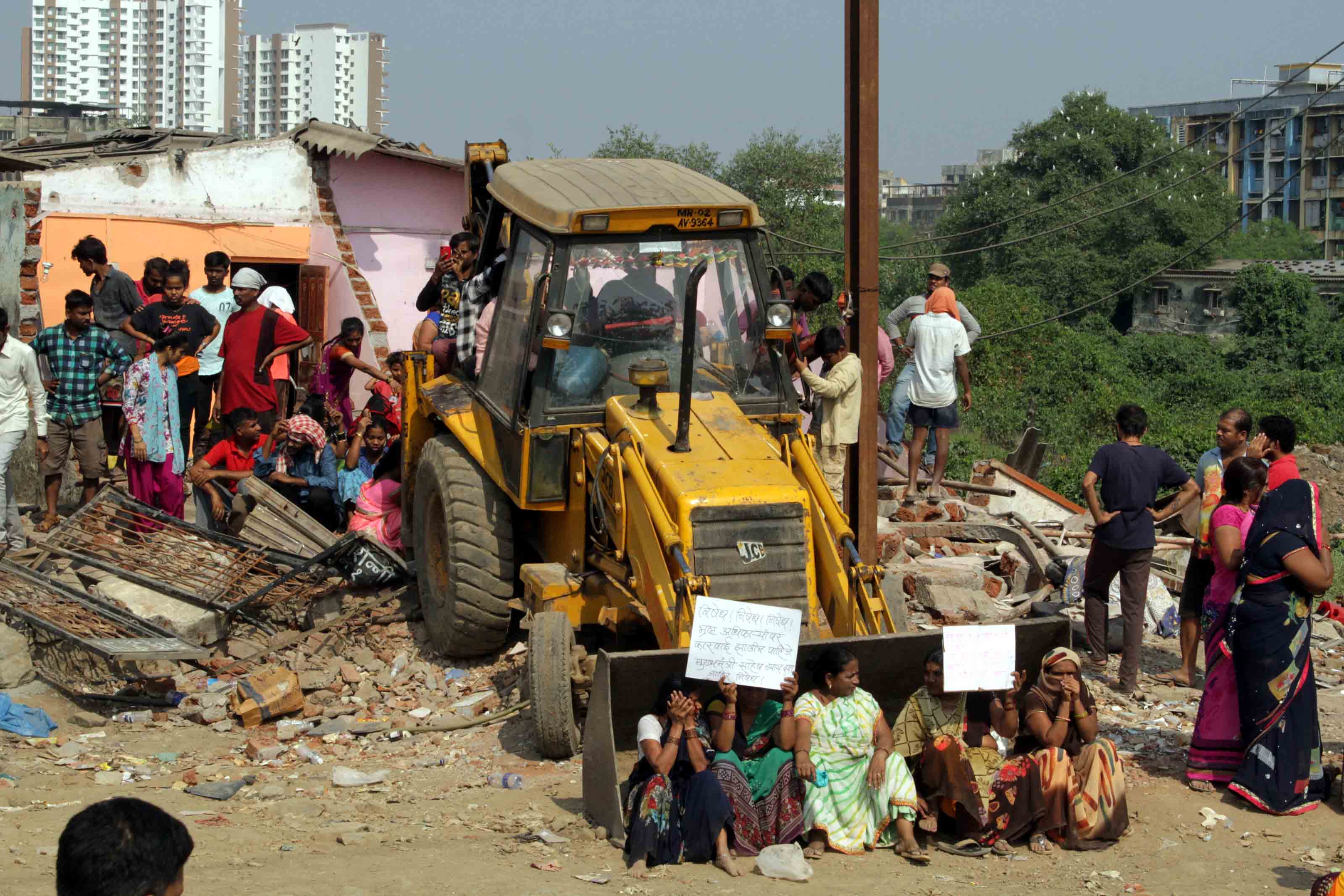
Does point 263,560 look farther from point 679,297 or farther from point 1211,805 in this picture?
point 1211,805

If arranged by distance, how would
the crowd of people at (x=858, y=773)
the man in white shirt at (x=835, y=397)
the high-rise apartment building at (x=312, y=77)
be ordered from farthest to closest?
the high-rise apartment building at (x=312, y=77) < the man in white shirt at (x=835, y=397) < the crowd of people at (x=858, y=773)

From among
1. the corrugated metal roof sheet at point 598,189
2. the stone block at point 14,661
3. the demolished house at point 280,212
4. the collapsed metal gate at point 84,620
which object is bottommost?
the stone block at point 14,661

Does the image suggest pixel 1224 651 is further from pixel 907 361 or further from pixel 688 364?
pixel 907 361

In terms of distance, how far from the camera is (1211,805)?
648 cm

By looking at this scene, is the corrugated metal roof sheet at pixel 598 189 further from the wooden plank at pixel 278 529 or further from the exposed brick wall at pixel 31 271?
the exposed brick wall at pixel 31 271

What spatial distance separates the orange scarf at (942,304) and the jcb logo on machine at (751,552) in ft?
17.6

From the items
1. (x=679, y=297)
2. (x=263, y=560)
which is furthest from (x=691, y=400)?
(x=263, y=560)

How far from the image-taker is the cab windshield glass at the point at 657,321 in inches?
289

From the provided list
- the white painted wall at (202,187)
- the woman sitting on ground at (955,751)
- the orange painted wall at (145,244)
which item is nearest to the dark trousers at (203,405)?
the orange painted wall at (145,244)

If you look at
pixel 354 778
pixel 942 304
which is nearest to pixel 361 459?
pixel 354 778

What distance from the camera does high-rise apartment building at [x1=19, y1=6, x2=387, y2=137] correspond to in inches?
5074

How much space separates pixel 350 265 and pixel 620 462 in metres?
9.02

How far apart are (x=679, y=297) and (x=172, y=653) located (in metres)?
3.26

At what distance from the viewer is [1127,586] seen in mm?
8117
